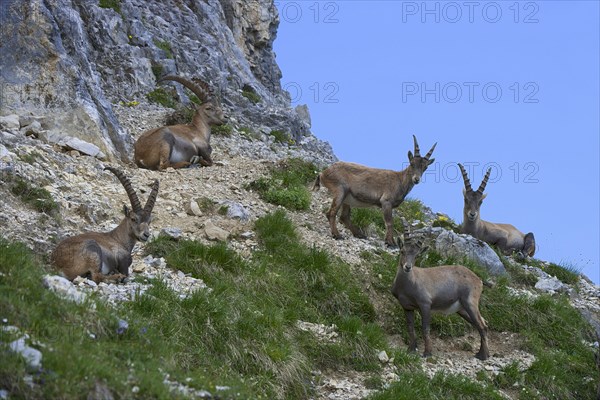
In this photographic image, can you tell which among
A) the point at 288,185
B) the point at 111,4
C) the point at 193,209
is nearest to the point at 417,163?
the point at 288,185

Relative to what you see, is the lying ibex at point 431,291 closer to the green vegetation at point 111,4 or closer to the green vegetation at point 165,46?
the green vegetation at point 165,46

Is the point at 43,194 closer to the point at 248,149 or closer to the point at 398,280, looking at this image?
the point at 398,280

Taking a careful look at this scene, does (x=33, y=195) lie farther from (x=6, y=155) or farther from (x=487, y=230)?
(x=487, y=230)

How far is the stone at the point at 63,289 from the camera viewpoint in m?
9.51

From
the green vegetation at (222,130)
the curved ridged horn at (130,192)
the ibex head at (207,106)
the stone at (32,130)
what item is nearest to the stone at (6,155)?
the stone at (32,130)

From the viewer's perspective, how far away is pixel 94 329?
30.3 ft

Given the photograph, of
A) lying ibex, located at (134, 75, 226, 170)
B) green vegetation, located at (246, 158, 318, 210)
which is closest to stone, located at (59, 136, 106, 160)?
lying ibex, located at (134, 75, 226, 170)

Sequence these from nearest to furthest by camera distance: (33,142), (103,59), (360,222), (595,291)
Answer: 1. (33,142)
2. (360,222)
3. (595,291)
4. (103,59)

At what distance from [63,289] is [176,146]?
969cm

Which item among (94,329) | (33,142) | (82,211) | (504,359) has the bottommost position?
(504,359)

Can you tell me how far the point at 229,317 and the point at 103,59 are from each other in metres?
13.9

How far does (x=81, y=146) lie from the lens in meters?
17.4

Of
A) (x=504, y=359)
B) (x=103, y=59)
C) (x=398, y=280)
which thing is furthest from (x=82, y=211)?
(x=103, y=59)

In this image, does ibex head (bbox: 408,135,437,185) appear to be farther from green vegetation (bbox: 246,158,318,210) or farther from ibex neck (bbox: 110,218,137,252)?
ibex neck (bbox: 110,218,137,252)
